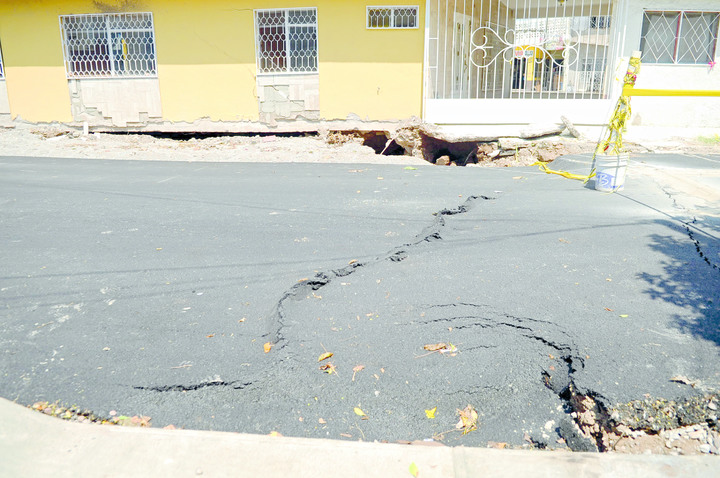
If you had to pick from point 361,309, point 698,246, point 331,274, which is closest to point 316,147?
point 331,274

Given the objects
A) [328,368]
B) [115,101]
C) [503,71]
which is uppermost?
[503,71]

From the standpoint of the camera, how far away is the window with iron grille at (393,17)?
431 inches

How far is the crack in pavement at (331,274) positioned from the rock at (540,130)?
516 centimetres

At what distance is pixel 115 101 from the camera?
12531 mm

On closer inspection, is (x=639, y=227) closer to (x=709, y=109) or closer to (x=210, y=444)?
(x=210, y=444)

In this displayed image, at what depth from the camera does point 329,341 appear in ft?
10.7

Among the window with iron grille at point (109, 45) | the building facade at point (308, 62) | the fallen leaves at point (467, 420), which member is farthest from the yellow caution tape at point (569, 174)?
the window with iron grille at point (109, 45)

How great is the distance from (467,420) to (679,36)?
36.2 feet

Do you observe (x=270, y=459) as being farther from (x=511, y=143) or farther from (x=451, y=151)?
(x=451, y=151)

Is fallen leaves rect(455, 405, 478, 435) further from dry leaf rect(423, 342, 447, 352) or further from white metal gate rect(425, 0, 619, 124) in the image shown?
white metal gate rect(425, 0, 619, 124)

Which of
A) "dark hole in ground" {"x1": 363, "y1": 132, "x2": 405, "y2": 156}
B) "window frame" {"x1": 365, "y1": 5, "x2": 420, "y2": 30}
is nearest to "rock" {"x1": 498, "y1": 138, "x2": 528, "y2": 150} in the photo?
"dark hole in ground" {"x1": 363, "y1": 132, "x2": 405, "y2": 156}

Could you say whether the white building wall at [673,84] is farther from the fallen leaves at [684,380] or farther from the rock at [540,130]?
the fallen leaves at [684,380]

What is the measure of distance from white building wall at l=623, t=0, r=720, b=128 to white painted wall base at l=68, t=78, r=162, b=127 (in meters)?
10.0

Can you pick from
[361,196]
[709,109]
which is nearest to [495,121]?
[709,109]
